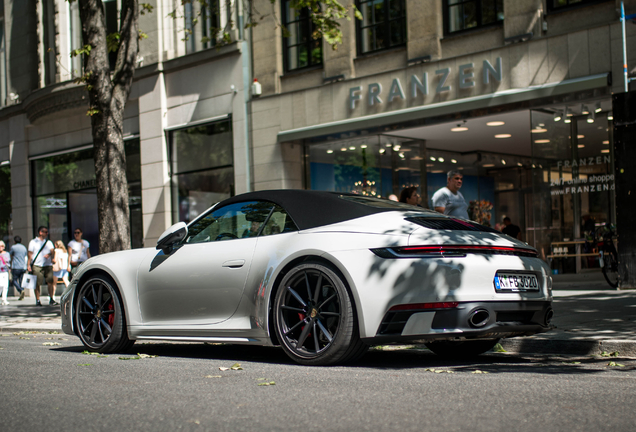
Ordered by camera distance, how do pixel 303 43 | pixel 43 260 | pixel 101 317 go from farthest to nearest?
pixel 303 43 → pixel 43 260 → pixel 101 317

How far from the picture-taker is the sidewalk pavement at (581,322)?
621 centimetres

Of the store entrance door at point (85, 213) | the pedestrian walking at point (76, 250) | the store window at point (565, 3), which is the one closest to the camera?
the store window at point (565, 3)

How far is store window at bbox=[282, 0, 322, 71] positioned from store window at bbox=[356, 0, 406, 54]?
124cm

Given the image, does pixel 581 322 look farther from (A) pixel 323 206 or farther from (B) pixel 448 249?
(A) pixel 323 206

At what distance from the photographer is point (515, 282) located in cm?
529

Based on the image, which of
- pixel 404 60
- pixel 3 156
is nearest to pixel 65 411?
pixel 404 60

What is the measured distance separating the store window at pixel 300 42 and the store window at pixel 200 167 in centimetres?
237

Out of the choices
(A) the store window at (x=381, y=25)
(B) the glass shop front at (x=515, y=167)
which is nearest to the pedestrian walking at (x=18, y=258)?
(B) the glass shop front at (x=515, y=167)

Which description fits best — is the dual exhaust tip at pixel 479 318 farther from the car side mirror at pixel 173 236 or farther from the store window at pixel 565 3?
the store window at pixel 565 3

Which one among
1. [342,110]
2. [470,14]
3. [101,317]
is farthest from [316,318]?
[342,110]

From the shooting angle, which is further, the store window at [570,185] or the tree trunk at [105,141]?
the store window at [570,185]

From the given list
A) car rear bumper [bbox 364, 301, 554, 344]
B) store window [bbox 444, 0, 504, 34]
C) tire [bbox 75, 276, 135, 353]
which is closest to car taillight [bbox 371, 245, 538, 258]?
car rear bumper [bbox 364, 301, 554, 344]

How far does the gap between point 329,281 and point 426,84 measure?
10.7m

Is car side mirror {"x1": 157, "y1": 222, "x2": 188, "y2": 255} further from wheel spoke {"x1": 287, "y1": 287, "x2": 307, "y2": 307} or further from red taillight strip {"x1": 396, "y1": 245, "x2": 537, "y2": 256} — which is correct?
red taillight strip {"x1": 396, "y1": 245, "x2": 537, "y2": 256}
